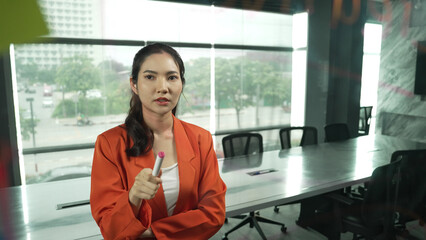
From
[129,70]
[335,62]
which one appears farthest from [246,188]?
[335,62]

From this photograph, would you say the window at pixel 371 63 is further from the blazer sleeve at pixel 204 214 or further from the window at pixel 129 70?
the blazer sleeve at pixel 204 214

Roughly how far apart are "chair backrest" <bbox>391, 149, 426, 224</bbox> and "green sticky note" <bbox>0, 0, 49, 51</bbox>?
313 cm

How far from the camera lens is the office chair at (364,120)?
262 inches

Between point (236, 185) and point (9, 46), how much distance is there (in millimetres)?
2563

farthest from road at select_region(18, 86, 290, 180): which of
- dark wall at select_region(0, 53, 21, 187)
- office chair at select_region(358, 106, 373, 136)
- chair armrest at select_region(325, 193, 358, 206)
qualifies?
office chair at select_region(358, 106, 373, 136)

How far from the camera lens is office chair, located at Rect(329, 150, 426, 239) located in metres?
2.45

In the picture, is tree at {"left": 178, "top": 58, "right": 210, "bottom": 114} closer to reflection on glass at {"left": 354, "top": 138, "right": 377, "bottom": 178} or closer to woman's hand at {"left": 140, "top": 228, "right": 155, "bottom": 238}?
reflection on glass at {"left": 354, "top": 138, "right": 377, "bottom": 178}

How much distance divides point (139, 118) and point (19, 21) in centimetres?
111

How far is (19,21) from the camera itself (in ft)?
0.64

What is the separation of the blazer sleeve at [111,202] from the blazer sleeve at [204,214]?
132mm

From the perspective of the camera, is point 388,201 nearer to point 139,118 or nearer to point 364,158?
point 364,158

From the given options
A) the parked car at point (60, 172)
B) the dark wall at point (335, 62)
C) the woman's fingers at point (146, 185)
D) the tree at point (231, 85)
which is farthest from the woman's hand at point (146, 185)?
the dark wall at point (335, 62)

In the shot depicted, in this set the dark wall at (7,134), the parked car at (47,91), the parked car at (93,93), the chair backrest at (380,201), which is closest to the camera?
the chair backrest at (380,201)

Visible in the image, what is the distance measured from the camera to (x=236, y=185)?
8.79 ft
